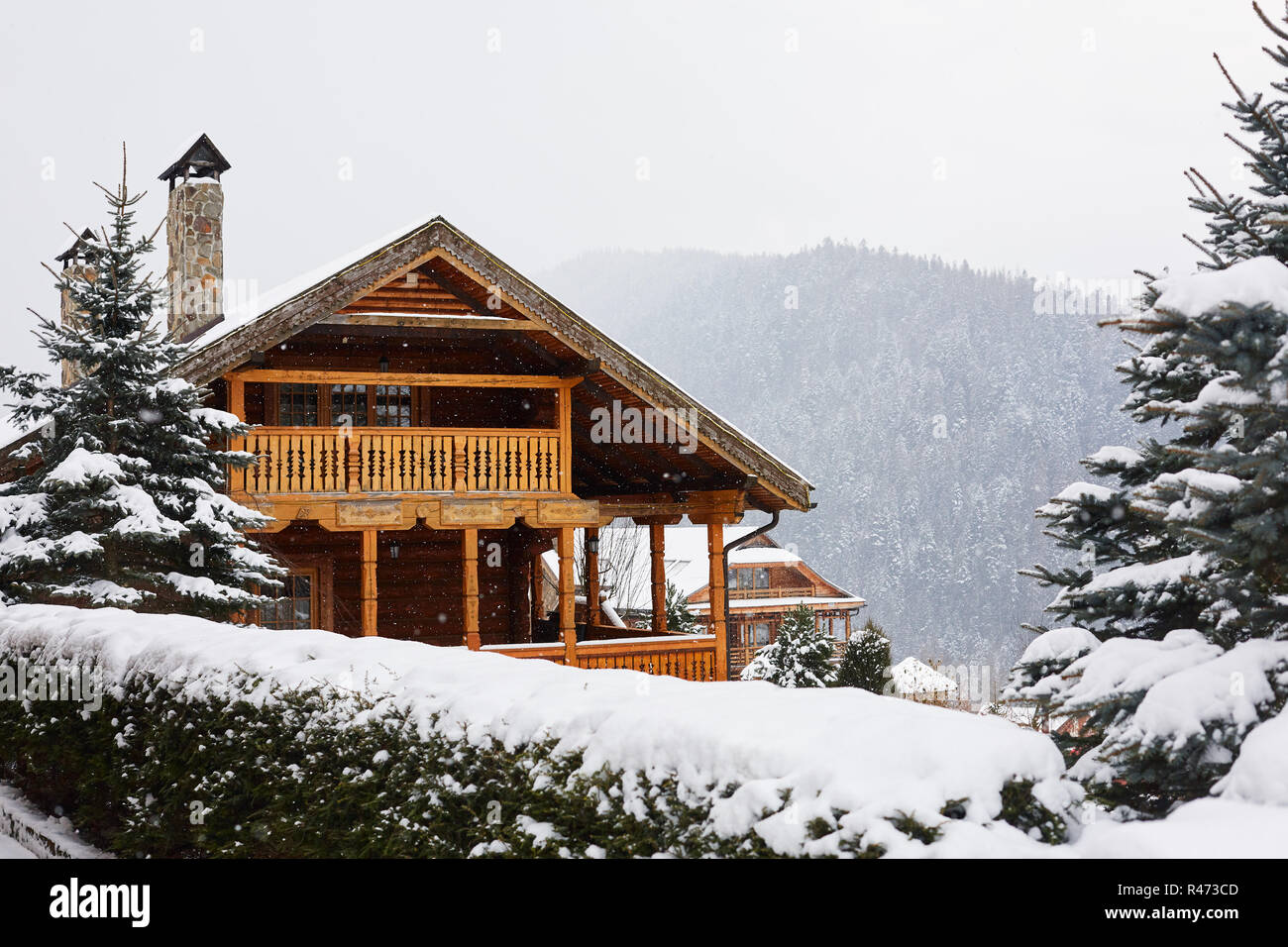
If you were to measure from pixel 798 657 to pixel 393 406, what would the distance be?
1426 centimetres

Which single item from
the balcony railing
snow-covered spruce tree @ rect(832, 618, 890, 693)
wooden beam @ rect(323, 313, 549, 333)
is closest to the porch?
the balcony railing

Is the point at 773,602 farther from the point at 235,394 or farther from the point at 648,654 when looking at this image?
the point at 235,394

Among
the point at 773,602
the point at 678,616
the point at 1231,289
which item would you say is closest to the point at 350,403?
the point at 1231,289

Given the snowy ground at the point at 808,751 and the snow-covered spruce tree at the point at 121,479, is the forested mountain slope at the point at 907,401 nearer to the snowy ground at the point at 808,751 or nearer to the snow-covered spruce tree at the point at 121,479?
the snow-covered spruce tree at the point at 121,479

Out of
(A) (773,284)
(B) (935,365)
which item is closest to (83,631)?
(B) (935,365)

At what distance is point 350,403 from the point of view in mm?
17844

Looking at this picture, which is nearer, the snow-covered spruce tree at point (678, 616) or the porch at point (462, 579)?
the porch at point (462, 579)

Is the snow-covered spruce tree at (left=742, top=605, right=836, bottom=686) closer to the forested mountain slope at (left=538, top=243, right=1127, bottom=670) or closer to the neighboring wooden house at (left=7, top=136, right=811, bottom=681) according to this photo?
the neighboring wooden house at (left=7, top=136, right=811, bottom=681)

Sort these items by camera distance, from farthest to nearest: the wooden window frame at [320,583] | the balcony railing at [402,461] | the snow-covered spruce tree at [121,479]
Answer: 1. the wooden window frame at [320,583]
2. the balcony railing at [402,461]
3. the snow-covered spruce tree at [121,479]

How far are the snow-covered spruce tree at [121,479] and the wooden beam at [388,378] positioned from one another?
260 cm

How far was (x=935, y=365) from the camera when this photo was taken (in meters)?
146

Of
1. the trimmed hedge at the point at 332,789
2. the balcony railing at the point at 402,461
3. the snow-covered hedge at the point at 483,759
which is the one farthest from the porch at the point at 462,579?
the trimmed hedge at the point at 332,789

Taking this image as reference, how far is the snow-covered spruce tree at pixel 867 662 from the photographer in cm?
2327

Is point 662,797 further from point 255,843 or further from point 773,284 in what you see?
point 773,284
